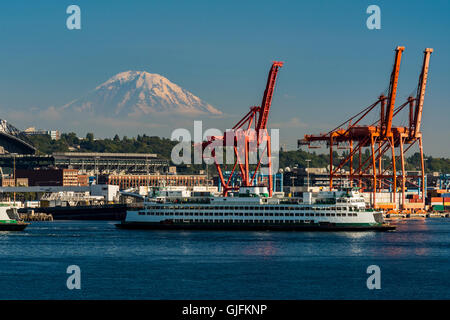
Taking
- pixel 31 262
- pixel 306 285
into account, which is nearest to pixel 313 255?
pixel 306 285

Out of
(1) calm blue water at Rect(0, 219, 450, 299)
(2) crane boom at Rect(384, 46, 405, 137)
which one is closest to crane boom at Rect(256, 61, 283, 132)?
(2) crane boom at Rect(384, 46, 405, 137)

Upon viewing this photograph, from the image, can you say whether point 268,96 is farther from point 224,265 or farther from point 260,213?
point 224,265

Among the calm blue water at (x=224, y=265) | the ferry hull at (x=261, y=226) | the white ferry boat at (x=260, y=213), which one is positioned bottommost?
the calm blue water at (x=224, y=265)

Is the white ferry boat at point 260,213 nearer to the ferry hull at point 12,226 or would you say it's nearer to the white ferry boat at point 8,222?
the ferry hull at point 12,226

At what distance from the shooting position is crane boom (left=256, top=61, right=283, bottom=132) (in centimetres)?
13850

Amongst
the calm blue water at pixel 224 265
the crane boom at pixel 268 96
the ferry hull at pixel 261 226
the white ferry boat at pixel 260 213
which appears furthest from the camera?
the crane boom at pixel 268 96

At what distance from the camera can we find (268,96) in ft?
458

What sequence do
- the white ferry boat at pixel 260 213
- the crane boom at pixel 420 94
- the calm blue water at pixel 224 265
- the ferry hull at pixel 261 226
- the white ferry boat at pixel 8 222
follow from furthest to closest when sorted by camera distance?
the crane boom at pixel 420 94
the white ferry boat at pixel 8 222
the white ferry boat at pixel 260 213
the ferry hull at pixel 261 226
the calm blue water at pixel 224 265

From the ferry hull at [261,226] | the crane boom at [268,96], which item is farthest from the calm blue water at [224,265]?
the crane boom at [268,96]

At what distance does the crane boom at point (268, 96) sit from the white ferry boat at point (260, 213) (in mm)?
24116

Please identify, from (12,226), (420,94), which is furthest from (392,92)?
(12,226)

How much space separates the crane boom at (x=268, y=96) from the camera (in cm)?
13850

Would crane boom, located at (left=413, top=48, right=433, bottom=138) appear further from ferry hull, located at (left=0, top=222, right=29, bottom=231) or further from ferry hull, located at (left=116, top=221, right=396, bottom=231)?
ferry hull, located at (left=0, top=222, right=29, bottom=231)
